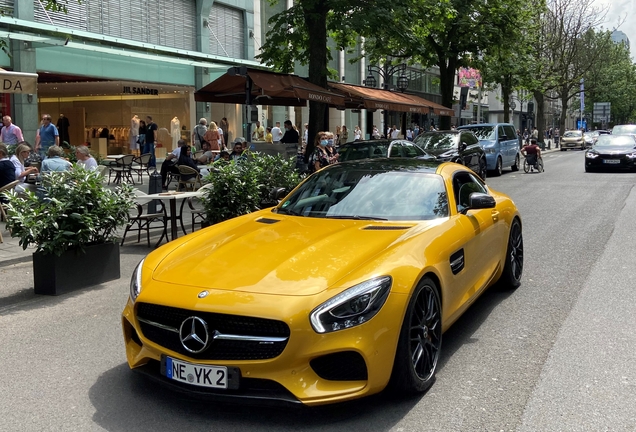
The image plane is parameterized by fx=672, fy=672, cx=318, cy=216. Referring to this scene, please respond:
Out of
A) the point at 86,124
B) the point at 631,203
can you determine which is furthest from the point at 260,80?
the point at 86,124

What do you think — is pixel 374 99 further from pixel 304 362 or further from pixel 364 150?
pixel 304 362

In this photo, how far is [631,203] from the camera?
15.0 m

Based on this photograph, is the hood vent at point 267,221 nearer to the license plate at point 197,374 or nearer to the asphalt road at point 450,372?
the asphalt road at point 450,372

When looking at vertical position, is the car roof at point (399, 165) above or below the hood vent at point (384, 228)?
above

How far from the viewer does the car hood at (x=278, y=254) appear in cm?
393

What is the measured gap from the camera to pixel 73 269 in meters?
7.30

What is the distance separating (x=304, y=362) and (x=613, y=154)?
79.1 ft

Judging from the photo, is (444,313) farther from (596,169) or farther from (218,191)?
(596,169)

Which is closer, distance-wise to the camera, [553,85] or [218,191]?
[218,191]

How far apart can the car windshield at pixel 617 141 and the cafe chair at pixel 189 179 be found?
18781 millimetres

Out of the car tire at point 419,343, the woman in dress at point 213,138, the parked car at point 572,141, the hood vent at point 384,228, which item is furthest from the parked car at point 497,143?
the parked car at point 572,141

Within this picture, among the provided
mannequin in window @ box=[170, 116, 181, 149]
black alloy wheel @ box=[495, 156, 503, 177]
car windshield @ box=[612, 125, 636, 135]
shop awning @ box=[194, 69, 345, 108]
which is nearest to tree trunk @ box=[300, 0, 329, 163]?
shop awning @ box=[194, 69, 345, 108]

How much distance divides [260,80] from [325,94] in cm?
230

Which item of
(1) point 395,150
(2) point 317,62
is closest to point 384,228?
(1) point 395,150
